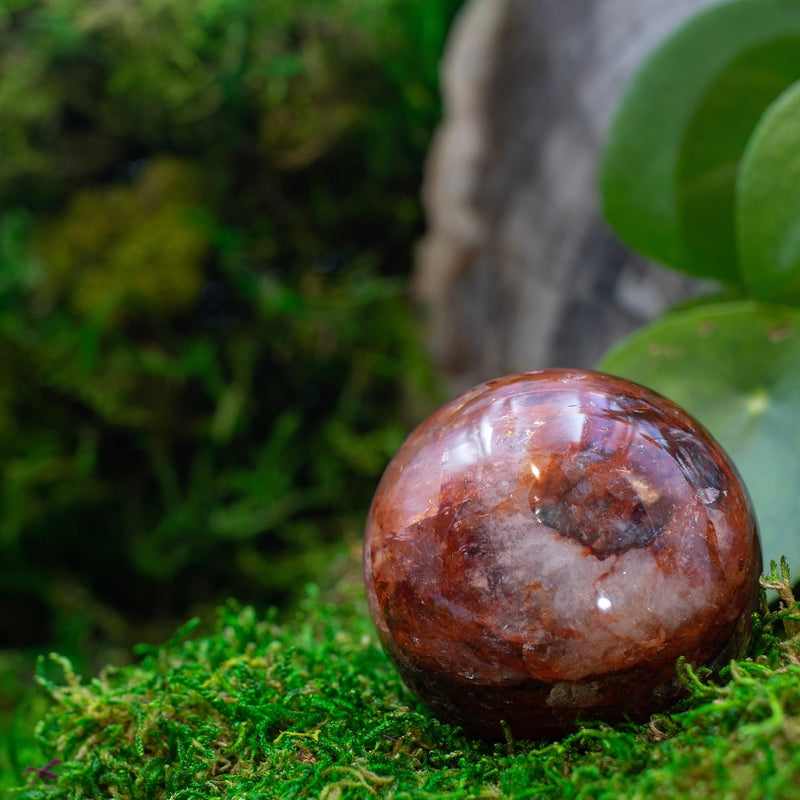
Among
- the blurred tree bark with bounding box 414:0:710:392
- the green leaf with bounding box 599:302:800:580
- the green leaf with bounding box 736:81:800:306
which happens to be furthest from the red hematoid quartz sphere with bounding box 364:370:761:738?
the blurred tree bark with bounding box 414:0:710:392

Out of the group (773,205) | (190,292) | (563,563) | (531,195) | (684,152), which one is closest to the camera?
(563,563)

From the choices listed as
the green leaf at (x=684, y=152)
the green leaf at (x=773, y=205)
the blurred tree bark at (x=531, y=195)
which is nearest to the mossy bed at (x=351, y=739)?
the green leaf at (x=773, y=205)

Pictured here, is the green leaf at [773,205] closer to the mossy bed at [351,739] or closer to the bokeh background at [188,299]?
the mossy bed at [351,739]

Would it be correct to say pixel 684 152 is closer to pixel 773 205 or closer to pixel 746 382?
pixel 773 205

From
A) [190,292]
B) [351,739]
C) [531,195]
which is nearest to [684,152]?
[531,195]

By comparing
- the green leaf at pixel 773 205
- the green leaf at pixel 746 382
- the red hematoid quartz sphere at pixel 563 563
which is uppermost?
the green leaf at pixel 773 205

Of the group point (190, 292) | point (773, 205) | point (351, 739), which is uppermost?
point (773, 205)
